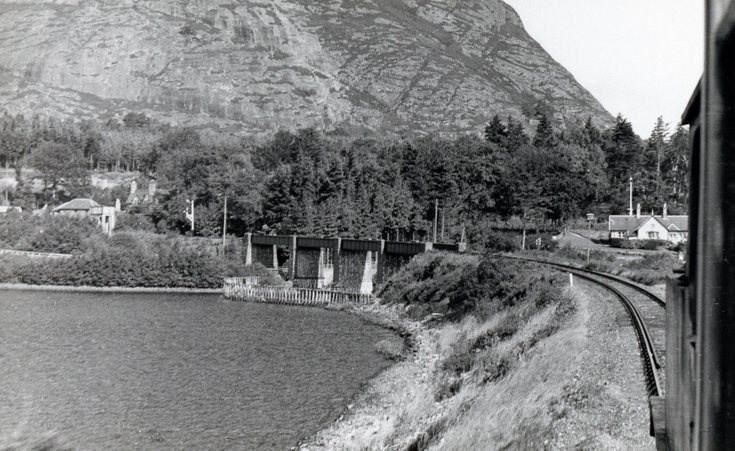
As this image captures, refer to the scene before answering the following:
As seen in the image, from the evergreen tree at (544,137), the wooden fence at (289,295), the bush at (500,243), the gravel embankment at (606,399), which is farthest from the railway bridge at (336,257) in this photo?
the evergreen tree at (544,137)

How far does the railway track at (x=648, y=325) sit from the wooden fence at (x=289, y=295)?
89.9 ft

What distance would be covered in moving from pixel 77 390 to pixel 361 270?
39.6 m

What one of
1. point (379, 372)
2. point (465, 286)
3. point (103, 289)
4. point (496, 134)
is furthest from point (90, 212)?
point (379, 372)

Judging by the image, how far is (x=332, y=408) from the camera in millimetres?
23328

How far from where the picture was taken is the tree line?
75500mm

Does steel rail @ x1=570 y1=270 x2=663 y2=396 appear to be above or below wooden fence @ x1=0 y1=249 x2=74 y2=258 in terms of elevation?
above

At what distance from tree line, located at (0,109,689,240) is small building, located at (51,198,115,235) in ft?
15.0

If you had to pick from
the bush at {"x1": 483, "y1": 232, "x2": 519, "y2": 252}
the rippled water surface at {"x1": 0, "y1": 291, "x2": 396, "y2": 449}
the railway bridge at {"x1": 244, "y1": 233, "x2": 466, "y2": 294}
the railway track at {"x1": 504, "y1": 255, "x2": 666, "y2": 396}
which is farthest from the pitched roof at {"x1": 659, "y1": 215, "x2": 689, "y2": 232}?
the railway track at {"x1": 504, "y1": 255, "x2": 666, "y2": 396}

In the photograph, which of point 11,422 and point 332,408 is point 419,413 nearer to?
point 332,408

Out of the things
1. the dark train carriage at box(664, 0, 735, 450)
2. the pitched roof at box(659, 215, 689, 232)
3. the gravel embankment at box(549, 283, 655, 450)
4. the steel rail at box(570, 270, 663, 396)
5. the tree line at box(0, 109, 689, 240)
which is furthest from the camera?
the tree line at box(0, 109, 689, 240)

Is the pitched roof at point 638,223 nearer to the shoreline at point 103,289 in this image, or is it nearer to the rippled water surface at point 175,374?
the rippled water surface at point 175,374

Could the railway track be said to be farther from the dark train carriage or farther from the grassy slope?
the dark train carriage

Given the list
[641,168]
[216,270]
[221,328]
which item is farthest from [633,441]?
[641,168]

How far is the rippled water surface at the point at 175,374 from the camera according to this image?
816 inches
